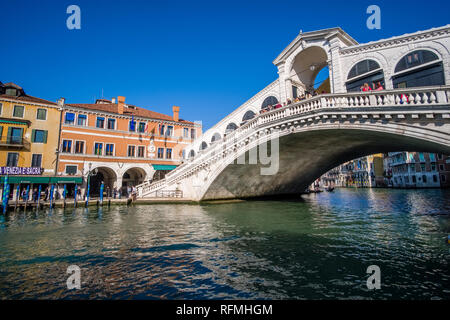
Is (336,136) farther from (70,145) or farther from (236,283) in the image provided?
(70,145)

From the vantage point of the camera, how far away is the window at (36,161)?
69.1 feet

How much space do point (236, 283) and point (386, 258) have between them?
3890 mm

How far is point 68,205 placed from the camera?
17000 mm

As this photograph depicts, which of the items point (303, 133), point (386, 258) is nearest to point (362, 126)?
point (303, 133)

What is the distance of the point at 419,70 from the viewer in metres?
11.4

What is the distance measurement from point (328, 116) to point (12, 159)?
26.1 meters

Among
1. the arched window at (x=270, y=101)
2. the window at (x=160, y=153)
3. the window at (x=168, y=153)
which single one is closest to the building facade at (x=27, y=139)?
the window at (x=160, y=153)

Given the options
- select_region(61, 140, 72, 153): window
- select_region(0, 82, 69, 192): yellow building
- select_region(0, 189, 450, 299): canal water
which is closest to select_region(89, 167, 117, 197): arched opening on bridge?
select_region(61, 140, 72, 153): window

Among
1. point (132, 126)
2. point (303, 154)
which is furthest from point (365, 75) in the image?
point (132, 126)

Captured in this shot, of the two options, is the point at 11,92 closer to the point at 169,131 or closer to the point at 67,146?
the point at 67,146

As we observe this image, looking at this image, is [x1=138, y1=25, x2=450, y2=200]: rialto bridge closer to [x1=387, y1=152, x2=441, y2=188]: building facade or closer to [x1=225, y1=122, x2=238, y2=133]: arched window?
[x1=225, y1=122, x2=238, y2=133]: arched window

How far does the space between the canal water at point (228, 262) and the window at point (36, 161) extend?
15.3 meters

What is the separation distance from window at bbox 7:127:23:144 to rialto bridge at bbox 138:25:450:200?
12240mm

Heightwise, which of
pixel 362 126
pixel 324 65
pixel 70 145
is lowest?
pixel 362 126
